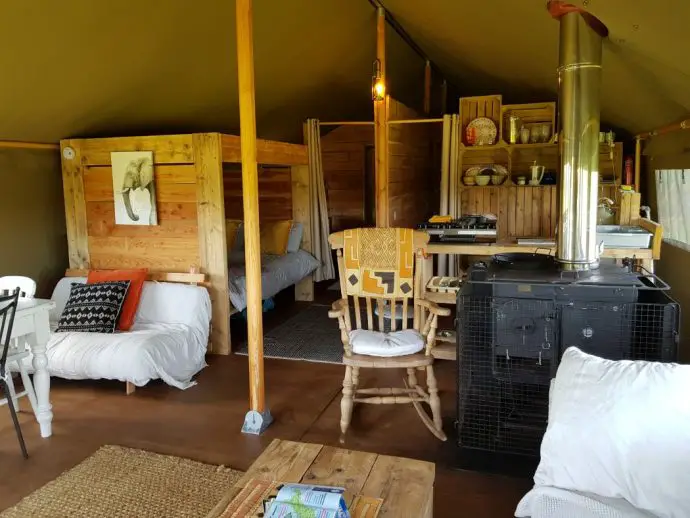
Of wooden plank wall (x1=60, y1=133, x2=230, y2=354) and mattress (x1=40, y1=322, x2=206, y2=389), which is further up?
wooden plank wall (x1=60, y1=133, x2=230, y2=354)

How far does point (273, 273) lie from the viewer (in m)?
5.61

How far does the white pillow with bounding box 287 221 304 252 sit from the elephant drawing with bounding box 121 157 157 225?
1906mm

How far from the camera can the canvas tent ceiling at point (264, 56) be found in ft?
10.2

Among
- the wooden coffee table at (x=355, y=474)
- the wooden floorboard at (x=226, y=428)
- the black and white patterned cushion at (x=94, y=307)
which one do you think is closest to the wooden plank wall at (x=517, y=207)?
the wooden floorboard at (x=226, y=428)

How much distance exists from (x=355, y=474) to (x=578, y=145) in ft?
6.80

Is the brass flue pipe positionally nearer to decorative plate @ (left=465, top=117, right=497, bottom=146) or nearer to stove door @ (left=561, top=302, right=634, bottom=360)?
stove door @ (left=561, top=302, right=634, bottom=360)

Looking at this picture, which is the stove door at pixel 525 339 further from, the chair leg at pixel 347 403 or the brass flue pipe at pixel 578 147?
the chair leg at pixel 347 403

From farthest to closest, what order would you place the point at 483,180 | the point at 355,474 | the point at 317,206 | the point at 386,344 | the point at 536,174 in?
the point at 317,206, the point at 483,180, the point at 536,174, the point at 386,344, the point at 355,474

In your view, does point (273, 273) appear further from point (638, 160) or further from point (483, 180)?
point (638, 160)

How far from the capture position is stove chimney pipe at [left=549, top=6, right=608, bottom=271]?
122 inches

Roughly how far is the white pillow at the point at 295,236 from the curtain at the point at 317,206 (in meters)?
0.13

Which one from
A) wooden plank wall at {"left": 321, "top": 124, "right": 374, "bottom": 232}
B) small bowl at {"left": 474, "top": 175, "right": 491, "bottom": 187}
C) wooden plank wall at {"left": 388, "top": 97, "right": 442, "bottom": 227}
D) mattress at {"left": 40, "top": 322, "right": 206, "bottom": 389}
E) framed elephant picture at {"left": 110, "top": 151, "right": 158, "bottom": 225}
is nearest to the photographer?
mattress at {"left": 40, "top": 322, "right": 206, "bottom": 389}

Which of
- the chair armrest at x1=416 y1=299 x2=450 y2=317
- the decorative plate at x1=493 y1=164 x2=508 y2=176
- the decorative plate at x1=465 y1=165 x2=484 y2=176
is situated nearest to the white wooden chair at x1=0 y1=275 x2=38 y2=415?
the chair armrest at x1=416 y1=299 x2=450 y2=317

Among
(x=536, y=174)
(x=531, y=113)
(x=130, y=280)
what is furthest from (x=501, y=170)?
(x=130, y=280)
